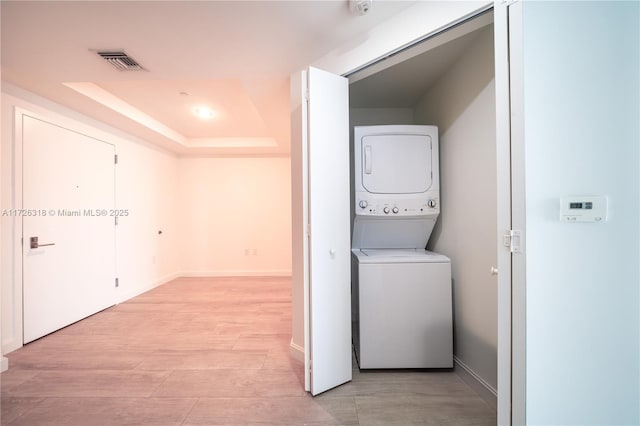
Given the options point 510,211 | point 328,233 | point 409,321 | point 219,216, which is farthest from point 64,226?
point 510,211

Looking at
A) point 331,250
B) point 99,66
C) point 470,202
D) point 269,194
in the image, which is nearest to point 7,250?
point 99,66

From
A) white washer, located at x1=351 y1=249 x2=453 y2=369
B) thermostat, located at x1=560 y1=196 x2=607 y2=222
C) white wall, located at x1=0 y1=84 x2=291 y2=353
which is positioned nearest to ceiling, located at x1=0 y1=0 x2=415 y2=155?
thermostat, located at x1=560 y1=196 x2=607 y2=222

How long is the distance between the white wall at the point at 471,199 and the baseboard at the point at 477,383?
2cm

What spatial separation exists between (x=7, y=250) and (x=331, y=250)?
293 cm

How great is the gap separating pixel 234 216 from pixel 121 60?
11.2 ft

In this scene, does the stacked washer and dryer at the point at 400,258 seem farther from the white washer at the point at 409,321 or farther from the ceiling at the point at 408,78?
the ceiling at the point at 408,78

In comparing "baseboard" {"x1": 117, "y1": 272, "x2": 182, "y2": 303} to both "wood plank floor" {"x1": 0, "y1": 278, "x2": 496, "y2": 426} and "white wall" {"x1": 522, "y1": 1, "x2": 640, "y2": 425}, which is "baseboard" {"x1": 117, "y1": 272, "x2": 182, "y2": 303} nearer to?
"wood plank floor" {"x1": 0, "y1": 278, "x2": 496, "y2": 426}

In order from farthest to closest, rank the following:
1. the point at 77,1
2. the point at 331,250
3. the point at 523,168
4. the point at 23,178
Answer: the point at 23,178, the point at 331,250, the point at 77,1, the point at 523,168

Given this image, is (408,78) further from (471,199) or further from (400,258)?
(400,258)

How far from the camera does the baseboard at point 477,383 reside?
1590 millimetres

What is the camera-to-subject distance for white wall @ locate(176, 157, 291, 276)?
201 inches

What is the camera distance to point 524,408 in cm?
104

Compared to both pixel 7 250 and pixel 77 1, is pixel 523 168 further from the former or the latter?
pixel 7 250

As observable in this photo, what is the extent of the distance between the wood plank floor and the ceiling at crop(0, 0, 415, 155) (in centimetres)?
241
